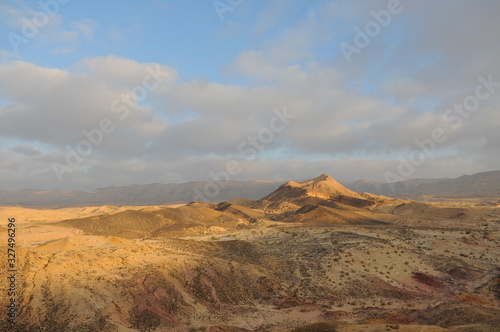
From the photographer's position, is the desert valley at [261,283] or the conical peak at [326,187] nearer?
the desert valley at [261,283]

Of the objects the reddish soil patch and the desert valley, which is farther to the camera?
the reddish soil patch

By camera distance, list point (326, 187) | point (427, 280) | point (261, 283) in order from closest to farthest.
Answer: point (261, 283) < point (427, 280) < point (326, 187)

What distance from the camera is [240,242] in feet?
96.8

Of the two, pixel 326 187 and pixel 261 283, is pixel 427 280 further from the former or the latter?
pixel 326 187

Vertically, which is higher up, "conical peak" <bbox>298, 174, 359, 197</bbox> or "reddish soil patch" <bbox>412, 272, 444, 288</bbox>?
"conical peak" <bbox>298, 174, 359, 197</bbox>

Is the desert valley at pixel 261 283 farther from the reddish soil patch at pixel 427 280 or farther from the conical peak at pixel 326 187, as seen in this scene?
the conical peak at pixel 326 187

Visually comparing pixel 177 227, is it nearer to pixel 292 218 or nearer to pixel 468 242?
pixel 292 218

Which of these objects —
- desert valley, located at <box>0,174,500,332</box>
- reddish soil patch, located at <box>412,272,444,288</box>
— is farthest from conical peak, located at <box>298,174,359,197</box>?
reddish soil patch, located at <box>412,272,444,288</box>

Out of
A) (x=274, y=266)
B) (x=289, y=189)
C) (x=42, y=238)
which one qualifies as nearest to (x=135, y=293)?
(x=274, y=266)

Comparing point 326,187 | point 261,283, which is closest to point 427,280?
point 261,283

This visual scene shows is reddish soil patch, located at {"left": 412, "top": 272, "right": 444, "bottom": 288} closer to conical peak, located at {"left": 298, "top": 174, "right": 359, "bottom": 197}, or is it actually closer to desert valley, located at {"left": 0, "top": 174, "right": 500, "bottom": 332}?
desert valley, located at {"left": 0, "top": 174, "right": 500, "bottom": 332}

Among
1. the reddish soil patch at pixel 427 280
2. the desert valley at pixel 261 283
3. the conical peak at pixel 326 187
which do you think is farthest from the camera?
the conical peak at pixel 326 187

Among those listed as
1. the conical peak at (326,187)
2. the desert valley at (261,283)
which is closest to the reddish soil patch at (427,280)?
the desert valley at (261,283)

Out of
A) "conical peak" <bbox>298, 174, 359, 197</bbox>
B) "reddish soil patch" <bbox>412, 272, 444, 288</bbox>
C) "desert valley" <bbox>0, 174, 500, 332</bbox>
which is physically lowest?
"reddish soil patch" <bbox>412, 272, 444, 288</bbox>
